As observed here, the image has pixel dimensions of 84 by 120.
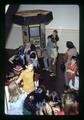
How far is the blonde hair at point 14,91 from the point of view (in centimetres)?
211

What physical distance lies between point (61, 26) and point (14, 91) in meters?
0.49

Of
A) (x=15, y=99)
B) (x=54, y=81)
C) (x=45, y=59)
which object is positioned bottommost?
(x=15, y=99)

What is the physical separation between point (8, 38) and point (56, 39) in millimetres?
293

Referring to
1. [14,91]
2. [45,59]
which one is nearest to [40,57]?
[45,59]

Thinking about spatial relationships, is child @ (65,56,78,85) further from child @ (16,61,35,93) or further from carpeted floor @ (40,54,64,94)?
child @ (16,61,35,93)

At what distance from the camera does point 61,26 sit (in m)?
2.10

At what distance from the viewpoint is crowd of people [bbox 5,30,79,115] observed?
209 cm

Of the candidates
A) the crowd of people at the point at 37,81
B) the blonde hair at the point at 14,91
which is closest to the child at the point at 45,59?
the crowd of people at the point at 37,81

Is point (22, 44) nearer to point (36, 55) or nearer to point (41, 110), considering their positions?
point (36, 55)

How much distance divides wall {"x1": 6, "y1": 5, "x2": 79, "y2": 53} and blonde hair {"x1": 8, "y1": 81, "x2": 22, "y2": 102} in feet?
0.76

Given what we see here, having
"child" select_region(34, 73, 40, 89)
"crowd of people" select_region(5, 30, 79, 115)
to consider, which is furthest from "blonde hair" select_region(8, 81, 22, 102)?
"child" select_region(34, 73, 40, 89)

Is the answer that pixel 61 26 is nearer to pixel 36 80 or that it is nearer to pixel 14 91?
pixel 36 80

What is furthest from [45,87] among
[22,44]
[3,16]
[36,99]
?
[3,16]
